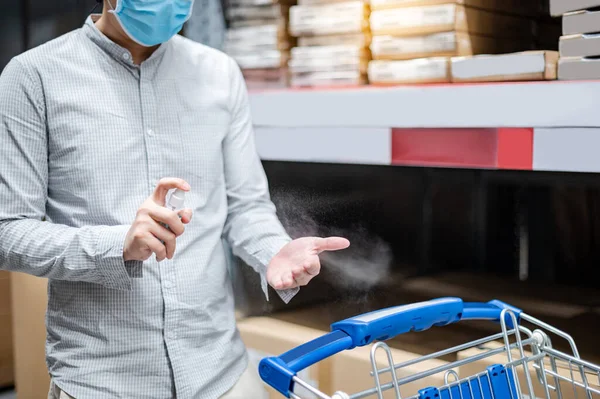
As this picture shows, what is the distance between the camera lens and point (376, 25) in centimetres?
172

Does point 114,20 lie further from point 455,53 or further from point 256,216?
point 455,53

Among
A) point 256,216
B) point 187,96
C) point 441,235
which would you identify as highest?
point 187,96

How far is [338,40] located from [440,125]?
395 mm

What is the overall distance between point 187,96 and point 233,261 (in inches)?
31.2

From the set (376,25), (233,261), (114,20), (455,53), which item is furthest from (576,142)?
(233,261)

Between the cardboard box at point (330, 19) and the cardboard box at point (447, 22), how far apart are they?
4 centimetres

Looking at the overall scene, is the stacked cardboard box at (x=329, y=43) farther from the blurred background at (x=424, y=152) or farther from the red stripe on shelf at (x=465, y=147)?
the red stripe on shelf at (x=465, y=147)

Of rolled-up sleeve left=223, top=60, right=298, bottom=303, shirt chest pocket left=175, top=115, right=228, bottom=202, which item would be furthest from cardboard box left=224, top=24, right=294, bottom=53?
shirt chest pocket left=175, top=115, right=228, bottom=202

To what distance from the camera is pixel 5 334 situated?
8.75ft

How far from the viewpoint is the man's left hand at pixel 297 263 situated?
124cm

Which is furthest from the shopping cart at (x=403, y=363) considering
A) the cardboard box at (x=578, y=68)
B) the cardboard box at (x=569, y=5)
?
the cardboard box at (x=569, y=5)

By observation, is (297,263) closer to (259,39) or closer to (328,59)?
(328,59)

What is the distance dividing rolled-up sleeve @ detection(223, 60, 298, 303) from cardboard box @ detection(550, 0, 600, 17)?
0.62 meters

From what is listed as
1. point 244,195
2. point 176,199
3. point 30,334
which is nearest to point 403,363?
point 176,199
